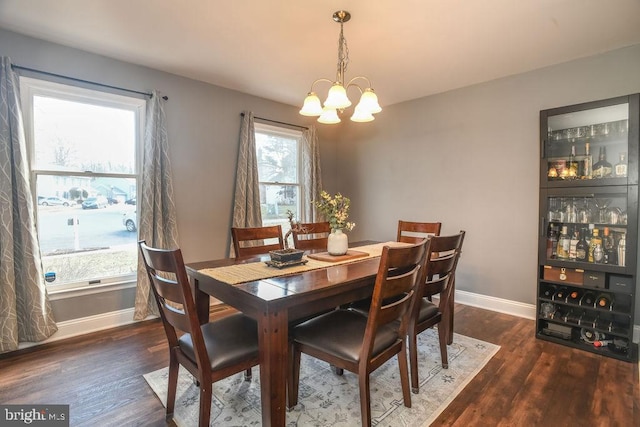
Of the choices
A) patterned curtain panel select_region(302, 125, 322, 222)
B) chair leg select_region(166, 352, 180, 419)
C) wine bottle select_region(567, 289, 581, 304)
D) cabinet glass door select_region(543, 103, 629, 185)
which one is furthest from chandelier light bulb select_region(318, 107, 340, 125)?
wine bottle select_region(567, 289, 581, 304)

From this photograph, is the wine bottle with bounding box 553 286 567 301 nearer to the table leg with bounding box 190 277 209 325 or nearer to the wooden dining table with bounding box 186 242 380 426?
the wooden dining table with bounding box 186 242 380 426

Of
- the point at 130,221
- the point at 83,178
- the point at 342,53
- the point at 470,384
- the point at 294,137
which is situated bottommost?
the point at 470,384

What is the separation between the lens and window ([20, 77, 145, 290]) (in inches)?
101

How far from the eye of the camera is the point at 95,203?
284cm

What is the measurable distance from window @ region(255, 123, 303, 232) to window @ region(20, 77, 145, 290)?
1438mm

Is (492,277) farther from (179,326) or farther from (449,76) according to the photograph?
Answer: (179,326)

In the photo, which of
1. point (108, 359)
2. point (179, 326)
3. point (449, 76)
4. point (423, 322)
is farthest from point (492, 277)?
point (108, 359)

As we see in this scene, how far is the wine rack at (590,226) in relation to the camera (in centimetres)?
231

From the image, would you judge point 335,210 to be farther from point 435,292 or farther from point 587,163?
point 587,163

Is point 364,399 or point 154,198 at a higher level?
point 154,198

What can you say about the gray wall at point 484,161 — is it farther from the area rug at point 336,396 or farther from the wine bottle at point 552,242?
the area rug at point 336,396

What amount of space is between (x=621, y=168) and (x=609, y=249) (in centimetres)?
64

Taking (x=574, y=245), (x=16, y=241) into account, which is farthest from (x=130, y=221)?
(x=574, y=245)

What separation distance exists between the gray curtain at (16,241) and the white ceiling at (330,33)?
66cm
